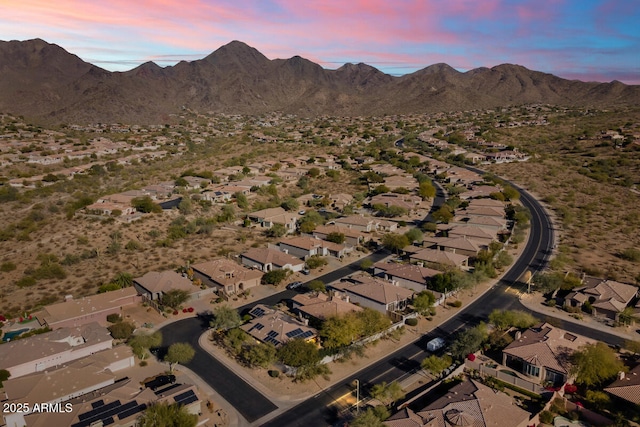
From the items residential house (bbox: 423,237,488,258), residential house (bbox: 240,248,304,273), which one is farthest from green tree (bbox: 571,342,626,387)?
residential house (bbox: 240,248,304,273)

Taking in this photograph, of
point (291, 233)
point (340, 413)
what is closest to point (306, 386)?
point (340, 413)

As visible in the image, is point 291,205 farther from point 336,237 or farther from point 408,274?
point 408,274

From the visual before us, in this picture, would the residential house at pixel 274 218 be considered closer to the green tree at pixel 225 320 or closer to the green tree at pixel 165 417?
the green tree at pixel 225 320

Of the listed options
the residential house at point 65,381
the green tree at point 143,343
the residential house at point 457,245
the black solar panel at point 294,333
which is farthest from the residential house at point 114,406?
the residential house at point 457,245

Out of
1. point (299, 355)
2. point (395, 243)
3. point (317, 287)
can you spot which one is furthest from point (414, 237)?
point (299, 355)

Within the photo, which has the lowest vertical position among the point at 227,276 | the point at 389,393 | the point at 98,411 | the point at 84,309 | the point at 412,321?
the point at 84,309

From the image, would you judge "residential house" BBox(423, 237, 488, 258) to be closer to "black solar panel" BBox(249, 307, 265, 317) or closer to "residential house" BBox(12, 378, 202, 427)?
"black solar panel" BBox(249, 307, 265, 317)
